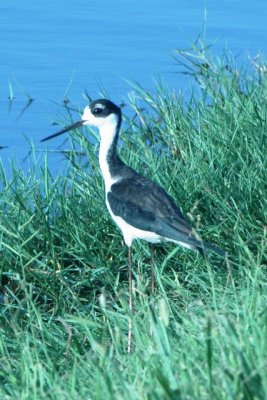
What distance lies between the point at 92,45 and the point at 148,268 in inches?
157

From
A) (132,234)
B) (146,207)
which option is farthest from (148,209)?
(132,234)

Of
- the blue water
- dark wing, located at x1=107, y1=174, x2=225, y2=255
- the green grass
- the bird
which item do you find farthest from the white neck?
the blue water

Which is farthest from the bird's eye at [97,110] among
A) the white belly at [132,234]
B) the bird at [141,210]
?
the white belly at [132,234]

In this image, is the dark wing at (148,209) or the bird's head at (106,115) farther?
the bird's head at (106,115)

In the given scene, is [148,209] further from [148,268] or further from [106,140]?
[106,140]

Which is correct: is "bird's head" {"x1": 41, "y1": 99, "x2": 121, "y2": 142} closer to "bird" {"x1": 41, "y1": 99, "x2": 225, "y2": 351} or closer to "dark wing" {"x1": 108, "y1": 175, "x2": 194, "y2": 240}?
"bird" {"x1": 41, "y1": 99, "x2": 225, "y2": 351}

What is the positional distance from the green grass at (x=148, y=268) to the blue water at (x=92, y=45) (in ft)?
3.70

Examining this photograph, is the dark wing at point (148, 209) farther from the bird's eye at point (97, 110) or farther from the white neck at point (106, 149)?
the bird's eye at point (97, 110)

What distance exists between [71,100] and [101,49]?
3.78 ft

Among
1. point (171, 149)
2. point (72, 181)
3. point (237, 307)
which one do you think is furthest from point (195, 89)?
point (237, 307)

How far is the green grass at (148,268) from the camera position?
11.1ft

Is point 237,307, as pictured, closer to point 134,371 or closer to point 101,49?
point 134,371

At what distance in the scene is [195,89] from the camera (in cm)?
805

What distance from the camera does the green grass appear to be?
3379mm
